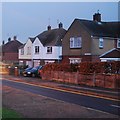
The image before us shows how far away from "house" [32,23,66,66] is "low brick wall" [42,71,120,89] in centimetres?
2002

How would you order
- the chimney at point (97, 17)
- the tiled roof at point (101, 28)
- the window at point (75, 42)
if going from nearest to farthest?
1. the tiled roof at point (101, 28)
2. the window at point (75, 42)
3. the chimney at point (97, 17)

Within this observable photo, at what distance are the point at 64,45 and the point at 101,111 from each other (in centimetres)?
3648

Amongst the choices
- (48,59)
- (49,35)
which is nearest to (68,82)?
(48,59)

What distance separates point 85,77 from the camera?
27.2 meters

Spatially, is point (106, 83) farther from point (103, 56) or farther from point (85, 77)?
point (103, 56)

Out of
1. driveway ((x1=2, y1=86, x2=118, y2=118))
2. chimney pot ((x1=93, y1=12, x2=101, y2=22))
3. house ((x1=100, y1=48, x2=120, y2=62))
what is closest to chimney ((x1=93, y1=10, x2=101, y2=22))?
chimney pot ((x1=93, y1=12, x2=101, y2=22))

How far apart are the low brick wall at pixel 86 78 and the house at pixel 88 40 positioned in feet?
39.9

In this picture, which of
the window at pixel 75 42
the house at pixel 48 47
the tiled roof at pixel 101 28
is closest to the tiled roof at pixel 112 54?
the tiled roof at pixel 101 28

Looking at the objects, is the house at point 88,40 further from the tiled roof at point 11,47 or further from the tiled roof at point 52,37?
the tiled roof at point 11,47

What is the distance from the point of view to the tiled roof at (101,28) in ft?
147

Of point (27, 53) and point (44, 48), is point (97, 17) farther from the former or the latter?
point (27, 53)

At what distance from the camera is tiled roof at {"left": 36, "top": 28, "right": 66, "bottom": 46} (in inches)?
2162

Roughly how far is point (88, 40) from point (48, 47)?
42.2 feet

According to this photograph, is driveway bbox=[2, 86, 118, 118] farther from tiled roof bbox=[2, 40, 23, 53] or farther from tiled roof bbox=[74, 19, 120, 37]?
tiled roof bbox=[2, 40, 23, 53]
